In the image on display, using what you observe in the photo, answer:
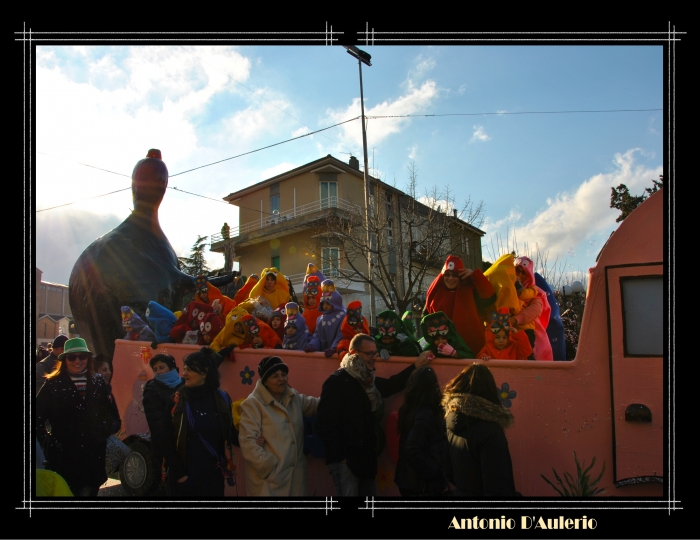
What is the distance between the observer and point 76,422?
475cm

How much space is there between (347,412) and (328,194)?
2217 centimetres

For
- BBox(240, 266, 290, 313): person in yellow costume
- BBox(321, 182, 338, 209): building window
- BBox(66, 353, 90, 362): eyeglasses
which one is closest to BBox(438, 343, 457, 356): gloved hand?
BBox(66, 353, 90, 362): eyeglasses

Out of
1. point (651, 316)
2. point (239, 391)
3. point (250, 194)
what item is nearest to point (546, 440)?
point (651, 316)

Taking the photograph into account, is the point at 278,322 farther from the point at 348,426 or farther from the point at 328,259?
the point at 328,259

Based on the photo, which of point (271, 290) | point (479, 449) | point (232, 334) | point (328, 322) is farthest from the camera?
point (271, 290)

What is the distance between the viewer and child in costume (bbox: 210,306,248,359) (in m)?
6.33

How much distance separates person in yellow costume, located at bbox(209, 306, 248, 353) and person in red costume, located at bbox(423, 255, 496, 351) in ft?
7.45


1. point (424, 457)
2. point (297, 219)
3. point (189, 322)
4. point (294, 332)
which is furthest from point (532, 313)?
point (297, 219)

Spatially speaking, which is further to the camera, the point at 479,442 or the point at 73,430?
the point at 73,430

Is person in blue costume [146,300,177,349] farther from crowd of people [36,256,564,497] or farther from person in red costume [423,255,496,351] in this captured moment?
person in red costume [423,255,496,351]

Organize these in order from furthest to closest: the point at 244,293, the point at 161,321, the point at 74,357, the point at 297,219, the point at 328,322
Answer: the point at 297,219 → the point at 244,293 → the point at 161,321 → the point at 328,322 → the point at 74,357
